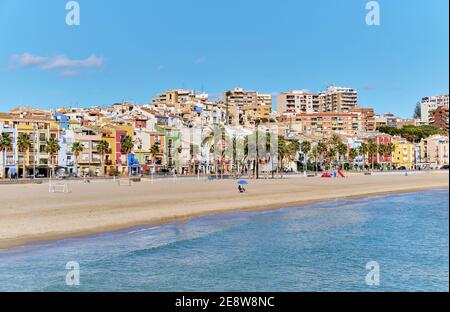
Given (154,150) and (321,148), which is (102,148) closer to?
(154,150)

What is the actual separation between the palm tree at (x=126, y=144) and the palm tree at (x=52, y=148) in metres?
12.3

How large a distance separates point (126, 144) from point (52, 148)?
14.2m

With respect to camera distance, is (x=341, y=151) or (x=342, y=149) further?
(x=341, y=151)

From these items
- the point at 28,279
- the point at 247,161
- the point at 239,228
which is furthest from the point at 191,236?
the point at 247,161

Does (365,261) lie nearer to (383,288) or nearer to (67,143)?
(383,288)

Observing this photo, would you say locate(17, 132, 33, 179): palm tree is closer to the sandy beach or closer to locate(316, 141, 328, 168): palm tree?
the sandy beach

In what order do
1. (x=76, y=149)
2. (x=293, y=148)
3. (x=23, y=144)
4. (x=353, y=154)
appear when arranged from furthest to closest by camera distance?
(x=353, y=154) < (x=293, y=148) < (x=76, y=149) < (x=23, y=144)

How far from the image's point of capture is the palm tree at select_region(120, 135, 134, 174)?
101250mm

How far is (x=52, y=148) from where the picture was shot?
297ft

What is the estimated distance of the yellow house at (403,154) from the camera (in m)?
164

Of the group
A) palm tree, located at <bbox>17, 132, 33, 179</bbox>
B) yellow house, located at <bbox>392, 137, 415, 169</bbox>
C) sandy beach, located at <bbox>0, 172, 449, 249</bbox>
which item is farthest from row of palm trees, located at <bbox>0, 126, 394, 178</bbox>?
sandy beach, located at <bbox>0, 172, 449, 249</bbox>

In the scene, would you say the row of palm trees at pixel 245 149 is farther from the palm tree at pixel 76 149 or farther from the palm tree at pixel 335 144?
the palm tree at pixel 76 149

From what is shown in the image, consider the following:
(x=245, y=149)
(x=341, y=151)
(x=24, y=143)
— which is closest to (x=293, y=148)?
(x=341, y=151)
